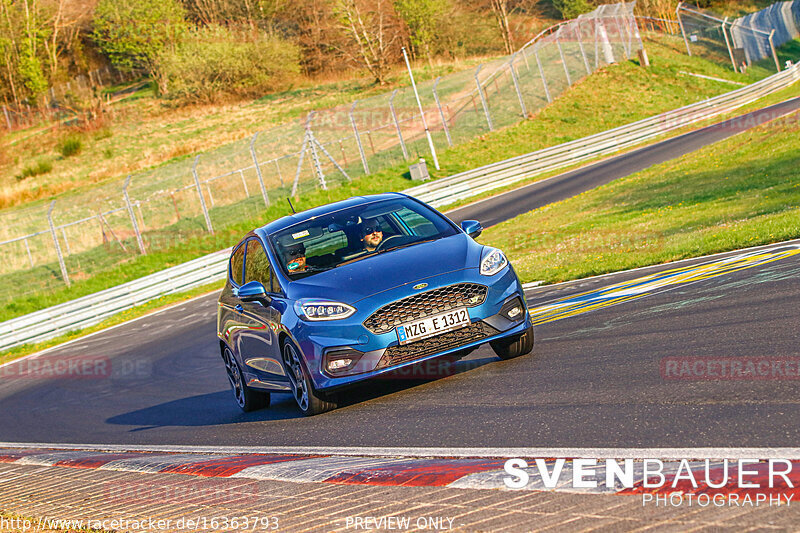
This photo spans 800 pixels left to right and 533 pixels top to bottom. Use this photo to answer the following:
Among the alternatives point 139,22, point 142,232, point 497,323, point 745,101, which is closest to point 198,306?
point 142,232

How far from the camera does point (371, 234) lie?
8.66m

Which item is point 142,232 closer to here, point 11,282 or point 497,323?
point 11,282

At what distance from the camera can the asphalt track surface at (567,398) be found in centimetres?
519

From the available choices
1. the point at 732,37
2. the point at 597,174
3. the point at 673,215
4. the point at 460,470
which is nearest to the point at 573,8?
the point at 732,37

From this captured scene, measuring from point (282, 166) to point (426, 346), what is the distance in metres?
33.9

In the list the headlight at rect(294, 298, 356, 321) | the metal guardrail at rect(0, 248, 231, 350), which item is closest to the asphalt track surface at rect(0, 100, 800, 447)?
the headlight at rect(294, 298, 356, 321)

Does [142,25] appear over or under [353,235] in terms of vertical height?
over

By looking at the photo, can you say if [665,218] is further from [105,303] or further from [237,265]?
[105,303]

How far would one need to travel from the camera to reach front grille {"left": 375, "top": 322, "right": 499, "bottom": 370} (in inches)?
291

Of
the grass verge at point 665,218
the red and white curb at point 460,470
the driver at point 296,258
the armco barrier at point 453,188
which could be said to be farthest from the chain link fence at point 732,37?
the red and white curb at point 460,470

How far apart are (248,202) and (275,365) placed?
1233 inches

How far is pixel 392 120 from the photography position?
4416 centimetres

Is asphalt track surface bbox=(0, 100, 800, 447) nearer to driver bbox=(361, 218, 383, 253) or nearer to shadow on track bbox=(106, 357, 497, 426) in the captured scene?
shadow on track bbox=(106, 357, 497, 426)

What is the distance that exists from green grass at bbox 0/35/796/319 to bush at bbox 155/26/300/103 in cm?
3199
